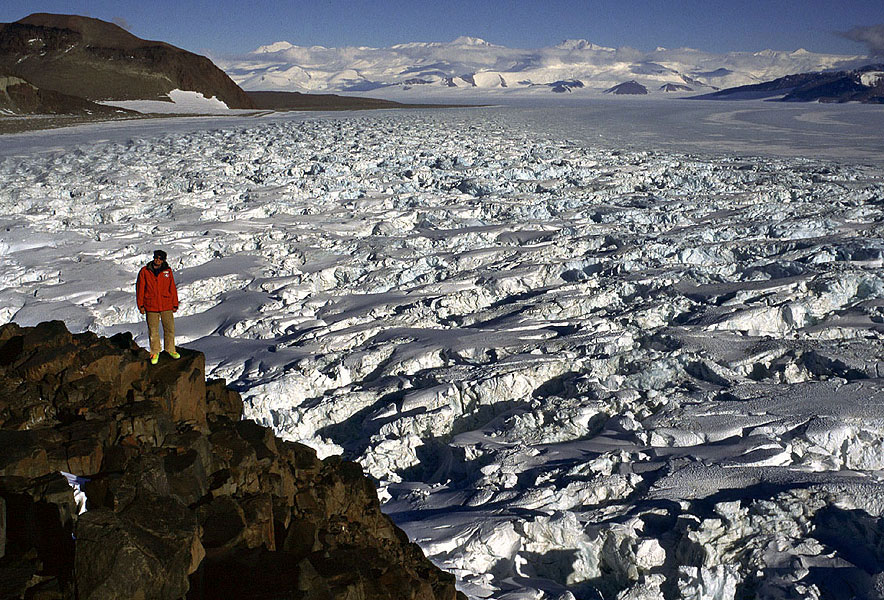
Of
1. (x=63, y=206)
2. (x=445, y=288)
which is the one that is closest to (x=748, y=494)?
(x=445, y=288)

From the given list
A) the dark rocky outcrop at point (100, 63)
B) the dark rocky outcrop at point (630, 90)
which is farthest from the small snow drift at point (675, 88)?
the dark rocky outcrop at point (100, 63)

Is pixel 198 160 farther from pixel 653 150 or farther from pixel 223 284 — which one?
pixel 653 150

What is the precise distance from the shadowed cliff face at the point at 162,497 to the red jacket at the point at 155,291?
65 cm

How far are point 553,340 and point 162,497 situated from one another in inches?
159

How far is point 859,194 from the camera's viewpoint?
10.8m

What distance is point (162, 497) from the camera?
2.44m

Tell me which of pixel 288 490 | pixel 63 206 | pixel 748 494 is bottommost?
pixel 748 494

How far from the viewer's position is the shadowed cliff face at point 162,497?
211 cm

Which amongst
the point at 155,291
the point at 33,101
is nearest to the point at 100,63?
the point at 33,101

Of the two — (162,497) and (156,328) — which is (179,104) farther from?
(162,497)

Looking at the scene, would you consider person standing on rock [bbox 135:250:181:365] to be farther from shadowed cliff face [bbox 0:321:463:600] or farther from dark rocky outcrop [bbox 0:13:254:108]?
dark rocky outcrop [bbox 0:13:254:108]

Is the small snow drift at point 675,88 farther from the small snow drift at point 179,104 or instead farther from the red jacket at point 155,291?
the red jacket at point 155,291

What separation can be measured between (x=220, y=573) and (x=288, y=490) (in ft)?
2.61

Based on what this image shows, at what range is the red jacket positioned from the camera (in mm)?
4555
